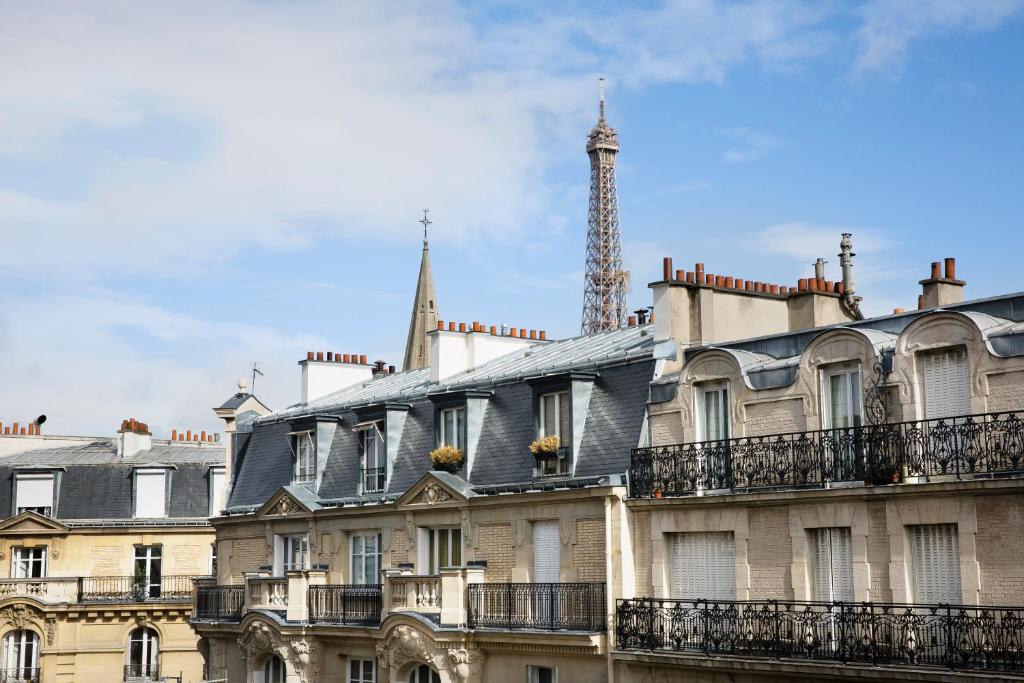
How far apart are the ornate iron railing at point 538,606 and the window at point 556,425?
221cm

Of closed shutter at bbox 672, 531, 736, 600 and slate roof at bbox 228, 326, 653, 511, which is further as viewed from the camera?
slate roof at bbox 228, 326, 653, 511

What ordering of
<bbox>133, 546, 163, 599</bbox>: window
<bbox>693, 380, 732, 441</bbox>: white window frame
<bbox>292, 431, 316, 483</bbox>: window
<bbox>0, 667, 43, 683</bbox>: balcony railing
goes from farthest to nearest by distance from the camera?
1. <bbox>133, 546, 163, 599</bbox>: window
2. <bbox>0, 667, 43, 683</bbox>: balcony railing
3. <bbox>292, 431, 316, 483</bbox>: window
4. <bbox>693, 380, 732, 441</bbox>: white window frame

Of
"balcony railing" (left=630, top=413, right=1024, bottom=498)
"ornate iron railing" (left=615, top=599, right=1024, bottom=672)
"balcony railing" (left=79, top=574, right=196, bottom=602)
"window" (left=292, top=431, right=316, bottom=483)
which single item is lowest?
"ornate iron railing" (left=615, top=599, right=1024, bottom=672)

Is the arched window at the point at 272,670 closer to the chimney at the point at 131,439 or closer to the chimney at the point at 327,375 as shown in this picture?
the chimney at the point at 327,375

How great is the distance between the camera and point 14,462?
1844 inches

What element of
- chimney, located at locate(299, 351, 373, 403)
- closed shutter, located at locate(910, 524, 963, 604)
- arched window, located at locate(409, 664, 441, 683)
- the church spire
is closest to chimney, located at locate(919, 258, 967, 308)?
closed shutter, located at locate(910, 524, 963, 604)

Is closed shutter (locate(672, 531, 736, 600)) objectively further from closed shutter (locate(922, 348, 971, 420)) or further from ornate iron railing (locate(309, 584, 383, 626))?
ornate iron railing (locate(309, 584, 383, 626))

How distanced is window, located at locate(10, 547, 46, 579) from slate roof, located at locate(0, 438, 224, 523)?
1.30 m

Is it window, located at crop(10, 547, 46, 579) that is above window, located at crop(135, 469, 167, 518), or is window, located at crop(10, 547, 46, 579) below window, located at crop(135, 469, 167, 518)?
below

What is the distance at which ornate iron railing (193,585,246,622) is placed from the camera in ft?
109

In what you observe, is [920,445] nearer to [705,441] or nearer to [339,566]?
[705,441]

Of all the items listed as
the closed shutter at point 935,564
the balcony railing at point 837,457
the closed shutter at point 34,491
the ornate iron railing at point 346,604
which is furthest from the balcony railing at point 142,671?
the closed shutter at point 935,564

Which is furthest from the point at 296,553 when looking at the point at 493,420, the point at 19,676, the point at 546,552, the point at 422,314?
the point at 422,314

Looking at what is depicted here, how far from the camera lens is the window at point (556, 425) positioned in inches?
1027
